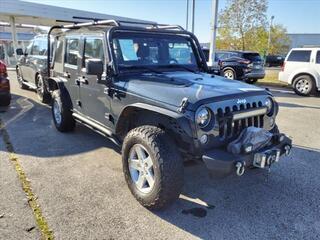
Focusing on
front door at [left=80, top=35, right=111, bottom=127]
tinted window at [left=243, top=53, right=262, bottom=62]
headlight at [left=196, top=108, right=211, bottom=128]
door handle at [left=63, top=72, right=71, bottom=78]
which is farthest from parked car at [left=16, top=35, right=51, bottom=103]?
tinted window at [left=243, top=53, right=262, bottom=62]

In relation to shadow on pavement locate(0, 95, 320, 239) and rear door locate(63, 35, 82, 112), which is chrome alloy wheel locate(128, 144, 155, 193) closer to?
shadow on pavement locate(0, 95, 320, 239)

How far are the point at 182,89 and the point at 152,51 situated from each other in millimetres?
1278

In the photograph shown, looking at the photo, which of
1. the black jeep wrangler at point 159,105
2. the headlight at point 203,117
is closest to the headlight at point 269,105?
the black jeep wrangler at point 159,105

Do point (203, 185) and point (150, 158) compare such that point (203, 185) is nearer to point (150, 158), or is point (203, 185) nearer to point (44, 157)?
point (150, 158)

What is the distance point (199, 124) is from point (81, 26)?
3.15 metres

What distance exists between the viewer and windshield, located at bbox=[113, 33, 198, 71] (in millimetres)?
4145

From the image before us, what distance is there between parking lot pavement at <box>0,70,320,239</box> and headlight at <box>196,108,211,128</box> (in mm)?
764

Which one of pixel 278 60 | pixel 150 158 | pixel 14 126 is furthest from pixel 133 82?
pixel 278 60

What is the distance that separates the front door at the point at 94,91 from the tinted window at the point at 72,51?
0.35m

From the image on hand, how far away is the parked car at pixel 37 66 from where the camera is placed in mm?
8547

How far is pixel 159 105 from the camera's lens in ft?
10.8

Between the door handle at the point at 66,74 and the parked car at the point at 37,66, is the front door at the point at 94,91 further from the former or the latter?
the parked car at the point at 37,66

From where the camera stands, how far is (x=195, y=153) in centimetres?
315

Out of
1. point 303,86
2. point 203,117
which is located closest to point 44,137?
point 203,117
